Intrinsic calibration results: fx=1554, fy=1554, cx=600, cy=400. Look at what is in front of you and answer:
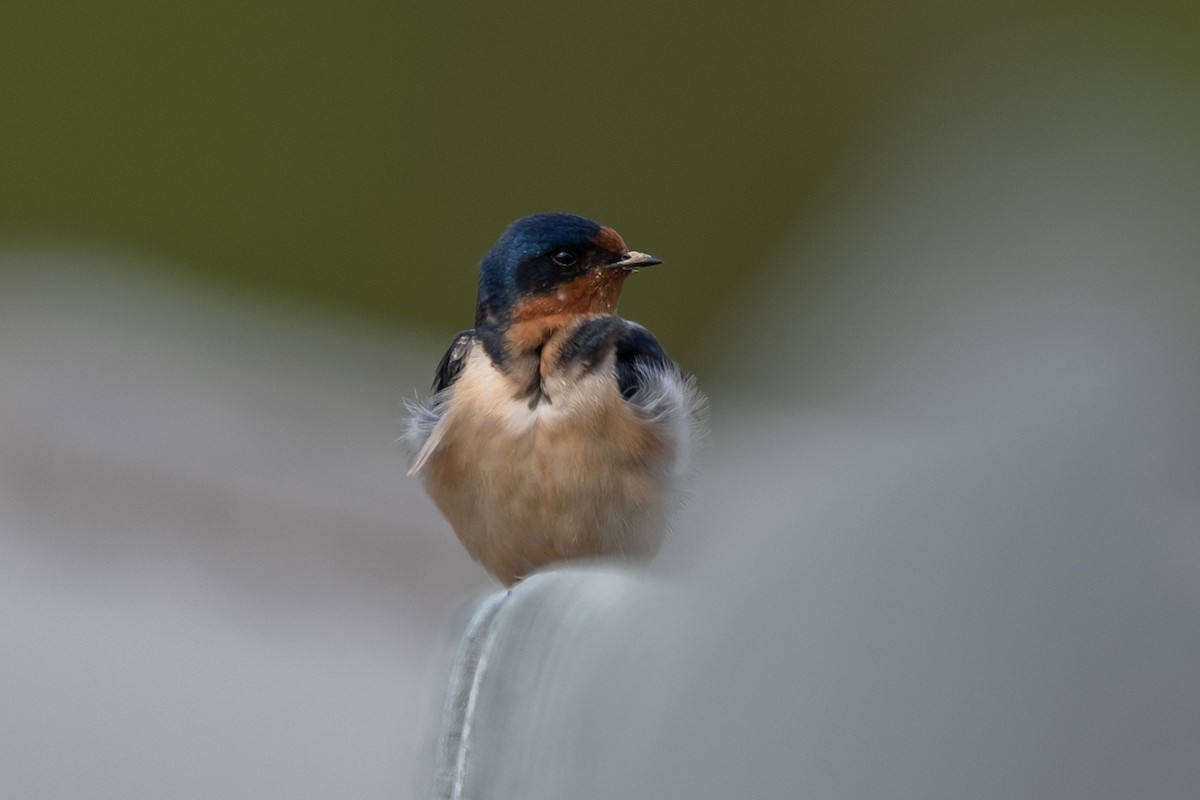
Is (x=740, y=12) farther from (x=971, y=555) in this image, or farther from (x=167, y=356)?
(x=971, y=555)

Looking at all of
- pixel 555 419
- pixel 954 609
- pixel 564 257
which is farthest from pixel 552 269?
pixel 954 609

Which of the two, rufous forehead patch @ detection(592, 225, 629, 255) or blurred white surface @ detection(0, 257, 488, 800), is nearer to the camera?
rufous forehead patch @ detection(592, 225, 629, 255)

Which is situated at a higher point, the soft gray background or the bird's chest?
the bird's chest

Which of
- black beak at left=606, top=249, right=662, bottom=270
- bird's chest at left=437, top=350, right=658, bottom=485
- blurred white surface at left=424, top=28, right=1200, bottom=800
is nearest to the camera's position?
blurred white surface at left=424, top=28, right=1200, bottom=800

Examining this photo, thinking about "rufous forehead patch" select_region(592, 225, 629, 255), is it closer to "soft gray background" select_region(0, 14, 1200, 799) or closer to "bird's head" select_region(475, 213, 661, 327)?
"bird's head" select_region(475, 213, 661, 327)

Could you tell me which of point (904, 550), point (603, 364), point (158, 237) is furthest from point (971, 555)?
point (158, 237)

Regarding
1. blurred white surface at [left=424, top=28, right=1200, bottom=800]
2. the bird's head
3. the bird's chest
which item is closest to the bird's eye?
the bird's head

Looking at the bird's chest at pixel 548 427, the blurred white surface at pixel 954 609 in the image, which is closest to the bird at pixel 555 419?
the bird's chest at pixel 548 427
